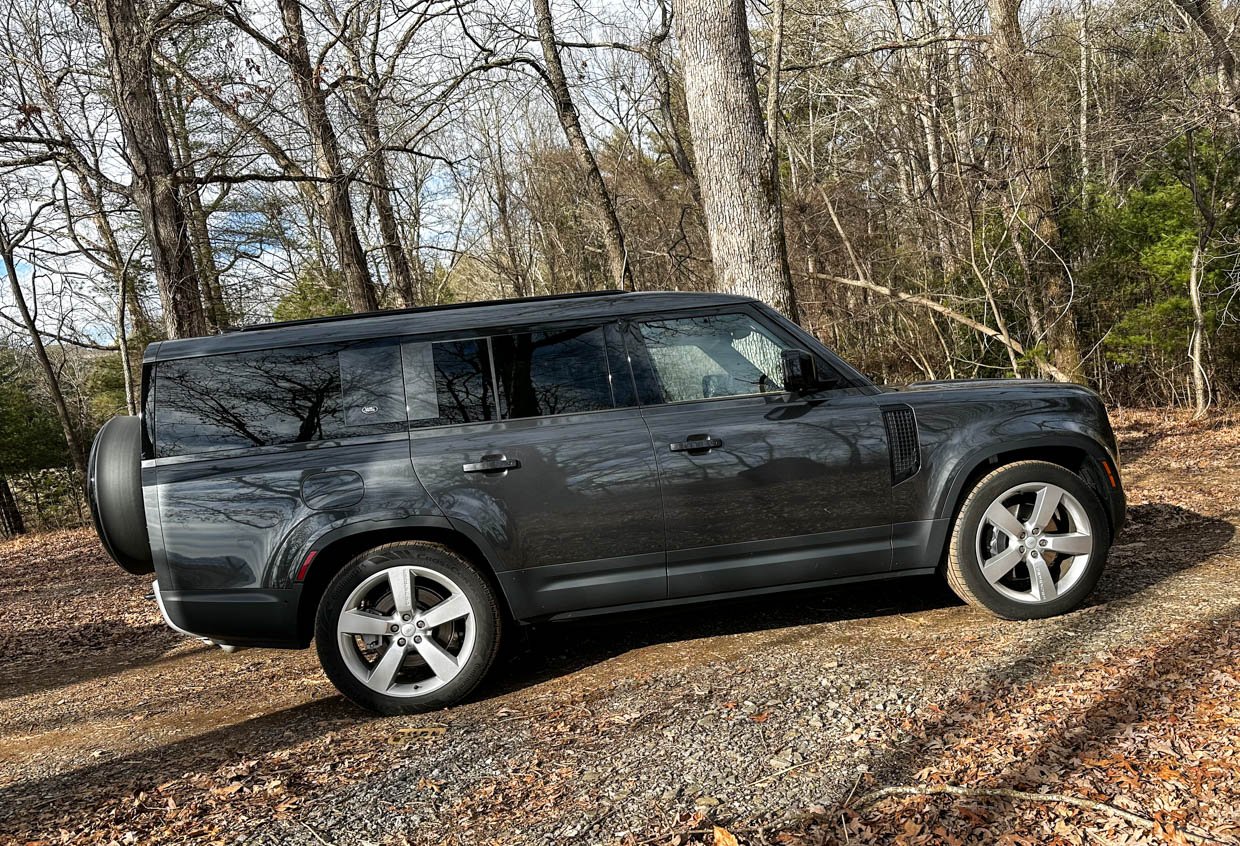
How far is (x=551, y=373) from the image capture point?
4.36 meters

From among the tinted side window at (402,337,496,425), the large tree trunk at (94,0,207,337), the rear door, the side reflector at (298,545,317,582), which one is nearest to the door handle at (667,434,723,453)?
the rear door

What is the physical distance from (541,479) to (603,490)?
11.9 inches

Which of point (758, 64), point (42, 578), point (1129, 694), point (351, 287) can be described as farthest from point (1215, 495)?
point (42, 578)

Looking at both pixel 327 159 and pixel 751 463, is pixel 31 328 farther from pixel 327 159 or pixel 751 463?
pixel 751 463

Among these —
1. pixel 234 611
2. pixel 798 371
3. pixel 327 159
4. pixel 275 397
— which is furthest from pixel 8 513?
pixel 798 371

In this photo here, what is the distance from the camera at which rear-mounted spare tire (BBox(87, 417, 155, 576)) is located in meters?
4.23

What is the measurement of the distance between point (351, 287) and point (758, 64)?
6.81 m

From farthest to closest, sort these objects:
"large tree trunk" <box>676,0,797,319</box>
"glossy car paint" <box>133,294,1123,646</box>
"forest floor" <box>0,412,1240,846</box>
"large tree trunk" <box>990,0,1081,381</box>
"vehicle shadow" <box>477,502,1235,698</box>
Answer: "large tree trunk" <box>990,0,1081,381</box>, "large tree trunk" <box>676,0,797,319</box>, "vehicle shadow" <box>477,502,1235,698</box>, "glossy car paint" <box>133,294,1123,646</box>, "forest floor" <box>0,412,1240,846</box>

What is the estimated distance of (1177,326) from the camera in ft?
38.7

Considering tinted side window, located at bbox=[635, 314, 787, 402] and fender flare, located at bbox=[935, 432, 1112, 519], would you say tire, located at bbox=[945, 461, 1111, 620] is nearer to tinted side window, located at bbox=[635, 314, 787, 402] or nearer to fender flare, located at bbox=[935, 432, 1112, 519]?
fender flare, located at bbox=[935, 432, 1112, 519]

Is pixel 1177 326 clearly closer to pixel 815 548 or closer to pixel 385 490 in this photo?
pixel 815 548

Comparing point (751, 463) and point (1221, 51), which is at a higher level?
point (1221, 51)

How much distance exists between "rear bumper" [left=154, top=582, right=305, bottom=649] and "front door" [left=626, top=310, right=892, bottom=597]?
5.99 ft

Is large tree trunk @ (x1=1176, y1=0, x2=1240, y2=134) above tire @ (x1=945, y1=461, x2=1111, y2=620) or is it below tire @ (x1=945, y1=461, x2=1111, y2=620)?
above
